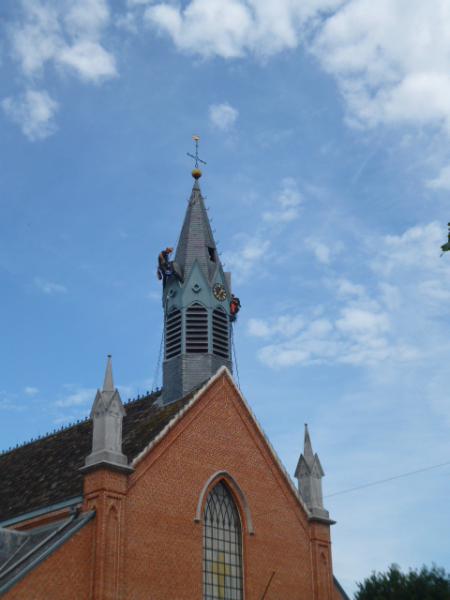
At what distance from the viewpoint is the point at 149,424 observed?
40.1 m

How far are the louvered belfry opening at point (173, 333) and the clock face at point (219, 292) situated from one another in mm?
2174

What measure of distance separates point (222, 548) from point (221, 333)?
11.1m

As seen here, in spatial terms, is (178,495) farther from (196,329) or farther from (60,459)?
(196,329)

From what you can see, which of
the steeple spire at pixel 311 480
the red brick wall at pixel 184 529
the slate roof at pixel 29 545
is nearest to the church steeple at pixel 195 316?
the red brick wall at pixel 184 529

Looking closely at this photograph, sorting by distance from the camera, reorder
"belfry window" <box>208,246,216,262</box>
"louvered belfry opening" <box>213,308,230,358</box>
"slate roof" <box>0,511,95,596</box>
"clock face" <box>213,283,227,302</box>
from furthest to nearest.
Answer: "belfry window" <box>208,246,216,262</box> < "clock face" <box>213,283,227,302</box> < "louvered belfry opening" <box>213,308,230,358</box> < "slate roof" <box>0,511,95,596</box>

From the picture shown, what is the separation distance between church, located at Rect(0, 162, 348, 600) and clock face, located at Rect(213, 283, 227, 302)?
0.26 feet

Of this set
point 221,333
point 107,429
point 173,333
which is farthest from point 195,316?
point 107,429

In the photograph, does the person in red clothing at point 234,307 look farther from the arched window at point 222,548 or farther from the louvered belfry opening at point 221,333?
the arched window at point 222,548

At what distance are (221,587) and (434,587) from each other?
8593 mm

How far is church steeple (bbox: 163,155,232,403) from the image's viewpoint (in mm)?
43094

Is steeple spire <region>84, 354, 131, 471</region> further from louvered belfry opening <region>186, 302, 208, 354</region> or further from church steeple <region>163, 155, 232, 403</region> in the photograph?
louvered belfry opening <region>186, 302, 208, 354</region>

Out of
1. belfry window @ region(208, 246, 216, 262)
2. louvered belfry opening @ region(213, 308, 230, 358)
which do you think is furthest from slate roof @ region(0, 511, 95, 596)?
belfry window @ region(208, 246, 216, 262)

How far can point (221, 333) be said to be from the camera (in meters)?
44.8

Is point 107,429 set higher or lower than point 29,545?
higher
